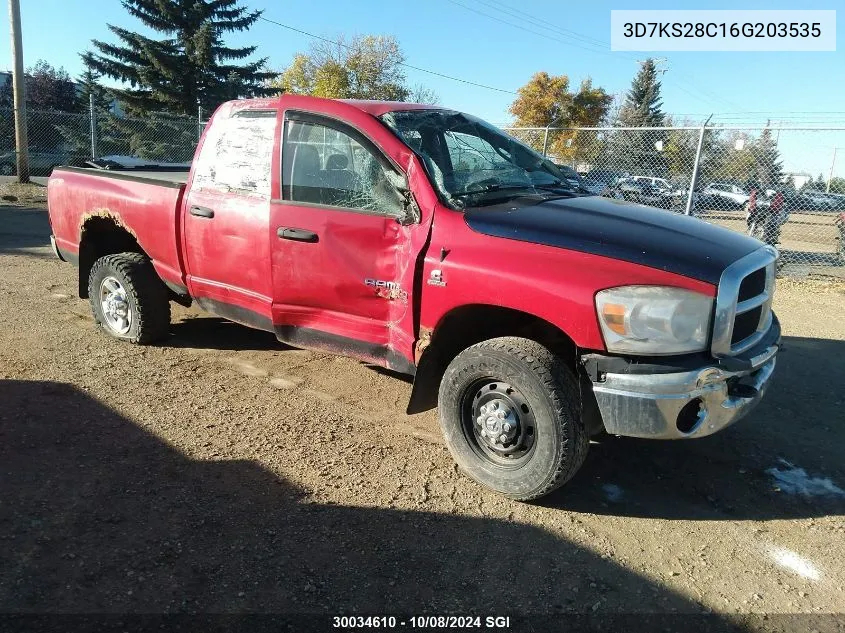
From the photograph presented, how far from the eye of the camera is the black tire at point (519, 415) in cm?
297

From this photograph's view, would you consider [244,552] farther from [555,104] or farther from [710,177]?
[555,104]

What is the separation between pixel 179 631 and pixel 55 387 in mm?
2803

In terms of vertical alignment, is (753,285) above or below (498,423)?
above

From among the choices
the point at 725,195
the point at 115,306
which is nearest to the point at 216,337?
the point at 115,306

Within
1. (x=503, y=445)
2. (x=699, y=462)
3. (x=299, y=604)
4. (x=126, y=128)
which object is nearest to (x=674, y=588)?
(x=503, y=445)

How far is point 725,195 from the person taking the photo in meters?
13.8

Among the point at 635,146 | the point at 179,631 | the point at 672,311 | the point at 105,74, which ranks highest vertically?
the point at 105,74

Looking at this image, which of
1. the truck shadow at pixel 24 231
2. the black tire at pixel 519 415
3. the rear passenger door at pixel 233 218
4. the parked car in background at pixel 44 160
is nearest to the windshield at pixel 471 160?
the black tire at pixel 519 415

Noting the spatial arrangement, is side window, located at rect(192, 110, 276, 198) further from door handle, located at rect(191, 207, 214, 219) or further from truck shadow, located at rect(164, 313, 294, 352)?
truck shadow, located at rect(164, 313, 294, 352)

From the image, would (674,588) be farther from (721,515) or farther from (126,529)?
(126,529)

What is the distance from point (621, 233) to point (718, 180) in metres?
12.3

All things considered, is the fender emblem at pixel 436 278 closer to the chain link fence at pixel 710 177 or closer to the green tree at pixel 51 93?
the chain link fence at pixel 710 177

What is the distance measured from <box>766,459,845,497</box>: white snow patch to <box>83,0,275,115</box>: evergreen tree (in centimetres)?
3185

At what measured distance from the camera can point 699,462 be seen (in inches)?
148
